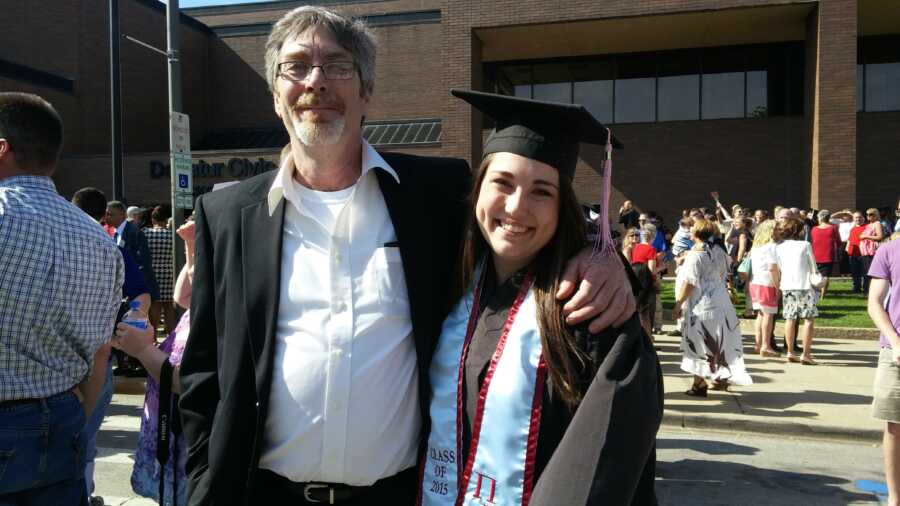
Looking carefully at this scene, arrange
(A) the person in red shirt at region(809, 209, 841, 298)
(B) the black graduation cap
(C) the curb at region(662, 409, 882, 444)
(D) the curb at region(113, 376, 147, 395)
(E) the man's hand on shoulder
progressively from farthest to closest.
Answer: (A) the person in red shirt at region(809, 209, 841, 298)
(D) the curb at region(113, 376, 147, 395)
(C) the curb at region(662, 409, 882, 444)
(B) the black graduation cap
(E) the man's hand on shoulder

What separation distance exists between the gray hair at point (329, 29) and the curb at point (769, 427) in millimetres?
5777

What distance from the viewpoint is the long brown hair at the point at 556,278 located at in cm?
183

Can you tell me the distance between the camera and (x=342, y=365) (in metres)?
2.07

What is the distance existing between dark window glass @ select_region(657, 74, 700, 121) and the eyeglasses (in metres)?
20.8

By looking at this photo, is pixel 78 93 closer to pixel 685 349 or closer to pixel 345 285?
pixel 685 349

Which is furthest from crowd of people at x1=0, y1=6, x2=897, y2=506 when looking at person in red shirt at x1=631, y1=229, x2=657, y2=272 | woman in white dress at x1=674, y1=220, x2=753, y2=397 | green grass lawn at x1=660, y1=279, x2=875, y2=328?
green grass lawn at x1=660, y1=279, x2=875, y2=328

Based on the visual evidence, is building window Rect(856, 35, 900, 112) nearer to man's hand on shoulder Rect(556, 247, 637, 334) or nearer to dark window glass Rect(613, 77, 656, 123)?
dark window glass Rect(613, 77, 656, 123)

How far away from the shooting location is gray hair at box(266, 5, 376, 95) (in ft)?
7.29

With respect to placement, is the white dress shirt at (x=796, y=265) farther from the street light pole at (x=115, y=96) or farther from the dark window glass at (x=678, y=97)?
the dark window glass at (x=678, y=97)

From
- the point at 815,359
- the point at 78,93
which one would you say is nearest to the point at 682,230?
the point at 815,359

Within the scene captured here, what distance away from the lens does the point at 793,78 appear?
2061cm

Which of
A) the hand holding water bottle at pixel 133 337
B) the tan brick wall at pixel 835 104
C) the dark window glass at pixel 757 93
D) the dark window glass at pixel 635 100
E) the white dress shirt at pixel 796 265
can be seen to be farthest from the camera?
the dark window glass at pixel 635 100

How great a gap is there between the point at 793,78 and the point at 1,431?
22246 mm

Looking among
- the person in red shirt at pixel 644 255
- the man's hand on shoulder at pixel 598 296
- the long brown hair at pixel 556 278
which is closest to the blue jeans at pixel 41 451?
the long brown hair at pixel 556 278
